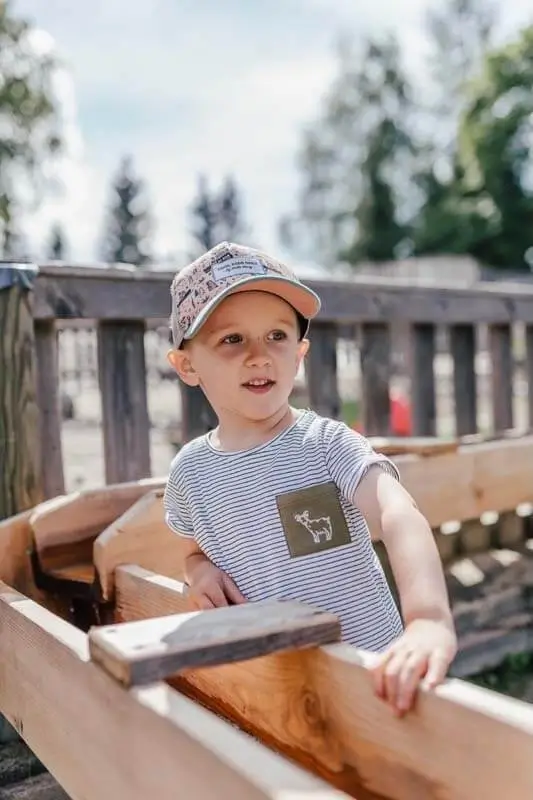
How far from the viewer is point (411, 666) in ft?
3.71

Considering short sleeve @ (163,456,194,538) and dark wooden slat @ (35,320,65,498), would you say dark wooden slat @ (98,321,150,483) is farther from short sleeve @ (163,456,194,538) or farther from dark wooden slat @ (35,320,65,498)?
short sleeve @ (163,456,194,538)

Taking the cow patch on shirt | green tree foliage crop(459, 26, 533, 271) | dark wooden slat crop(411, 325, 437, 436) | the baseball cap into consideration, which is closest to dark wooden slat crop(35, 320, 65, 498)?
the baseball cap

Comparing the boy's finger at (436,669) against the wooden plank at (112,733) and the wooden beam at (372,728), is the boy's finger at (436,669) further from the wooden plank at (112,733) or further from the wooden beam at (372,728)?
the wooden plank at (112,733)

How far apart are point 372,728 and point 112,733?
37cm

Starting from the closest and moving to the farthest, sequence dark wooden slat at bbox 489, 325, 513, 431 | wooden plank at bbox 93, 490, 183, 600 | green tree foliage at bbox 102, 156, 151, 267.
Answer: wooden plank at bbox 93, 490, 183, 600, dark wooden slat at bbox 489, 325, 513, 431, green tree foliage at bbox 102, 156, 151, 267

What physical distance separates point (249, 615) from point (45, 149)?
77.6 ft

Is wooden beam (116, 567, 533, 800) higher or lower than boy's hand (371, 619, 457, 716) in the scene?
lower

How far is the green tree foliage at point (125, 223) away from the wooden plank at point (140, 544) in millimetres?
Result: 61070

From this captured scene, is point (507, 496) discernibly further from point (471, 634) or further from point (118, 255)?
point (118, 255)

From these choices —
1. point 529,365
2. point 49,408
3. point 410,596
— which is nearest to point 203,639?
point 410,596

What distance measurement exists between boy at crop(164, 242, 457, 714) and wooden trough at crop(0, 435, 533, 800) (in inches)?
6.4

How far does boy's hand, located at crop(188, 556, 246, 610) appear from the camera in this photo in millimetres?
1671

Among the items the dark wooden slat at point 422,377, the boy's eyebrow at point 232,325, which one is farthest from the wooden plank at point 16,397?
the dark wooden slat at point 422,377

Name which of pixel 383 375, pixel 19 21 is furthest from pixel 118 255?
pixel 383 375
